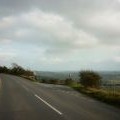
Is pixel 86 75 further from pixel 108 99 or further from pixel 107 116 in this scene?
pixel 107 116

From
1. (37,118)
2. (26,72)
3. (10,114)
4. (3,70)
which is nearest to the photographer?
(37,118)

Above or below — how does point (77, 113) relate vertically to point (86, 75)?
below

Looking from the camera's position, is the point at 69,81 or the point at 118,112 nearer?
the point at 118,112

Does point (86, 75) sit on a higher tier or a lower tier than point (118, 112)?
higher

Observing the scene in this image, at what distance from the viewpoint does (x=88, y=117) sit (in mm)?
14969

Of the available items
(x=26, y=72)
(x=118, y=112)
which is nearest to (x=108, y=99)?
(x=118, y=112)

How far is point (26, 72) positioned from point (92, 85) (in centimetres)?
5329

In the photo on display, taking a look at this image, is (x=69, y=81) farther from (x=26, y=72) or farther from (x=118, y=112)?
(x=26, y=72)

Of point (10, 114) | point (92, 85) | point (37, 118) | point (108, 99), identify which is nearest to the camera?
point (37, 118)

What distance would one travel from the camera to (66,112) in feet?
54.6

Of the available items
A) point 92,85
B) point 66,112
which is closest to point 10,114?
point 66,112

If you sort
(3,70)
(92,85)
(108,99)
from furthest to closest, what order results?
(3,70)
(92,85)
(108,99)

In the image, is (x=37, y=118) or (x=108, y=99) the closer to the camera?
(x=37, y=118)

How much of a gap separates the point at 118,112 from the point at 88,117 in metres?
2.49
